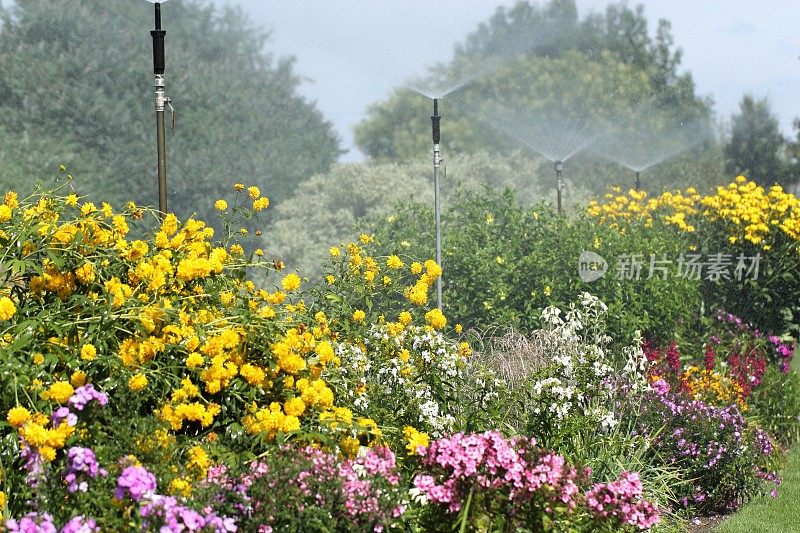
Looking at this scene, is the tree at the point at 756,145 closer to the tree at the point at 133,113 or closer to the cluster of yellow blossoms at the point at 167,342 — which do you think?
the tree at the point at 133,113

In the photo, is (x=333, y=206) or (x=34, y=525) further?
(x=333, y=206)

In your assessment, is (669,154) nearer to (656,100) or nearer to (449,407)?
(656,100)

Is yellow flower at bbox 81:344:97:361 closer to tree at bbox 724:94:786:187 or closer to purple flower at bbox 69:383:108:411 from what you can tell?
purple flower at bbox 69:383:108:411

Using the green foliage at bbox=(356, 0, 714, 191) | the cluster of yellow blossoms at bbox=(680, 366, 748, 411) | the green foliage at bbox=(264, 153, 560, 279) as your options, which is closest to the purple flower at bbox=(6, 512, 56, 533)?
the cluster of yellow blossoms at bbox=(680, 366, 748, 411)

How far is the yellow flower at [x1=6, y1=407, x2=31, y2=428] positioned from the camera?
9.93 ft

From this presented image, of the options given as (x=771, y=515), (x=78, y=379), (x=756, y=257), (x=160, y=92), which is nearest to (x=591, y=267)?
(x=756, y=257)

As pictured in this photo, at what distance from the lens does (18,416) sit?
3029mm

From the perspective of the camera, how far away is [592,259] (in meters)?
8.24

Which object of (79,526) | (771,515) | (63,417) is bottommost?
(771,515)

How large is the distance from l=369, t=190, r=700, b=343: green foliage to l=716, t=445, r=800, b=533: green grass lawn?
2161mm

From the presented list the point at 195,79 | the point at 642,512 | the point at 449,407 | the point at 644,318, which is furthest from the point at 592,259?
the point at 195,79

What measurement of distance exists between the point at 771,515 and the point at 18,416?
3852 mm

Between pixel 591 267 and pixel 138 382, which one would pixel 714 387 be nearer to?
pixel 591 267

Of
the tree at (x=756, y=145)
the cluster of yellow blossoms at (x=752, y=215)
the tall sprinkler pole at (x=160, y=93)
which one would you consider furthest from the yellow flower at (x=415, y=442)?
the tree at (x=756, y=145)
